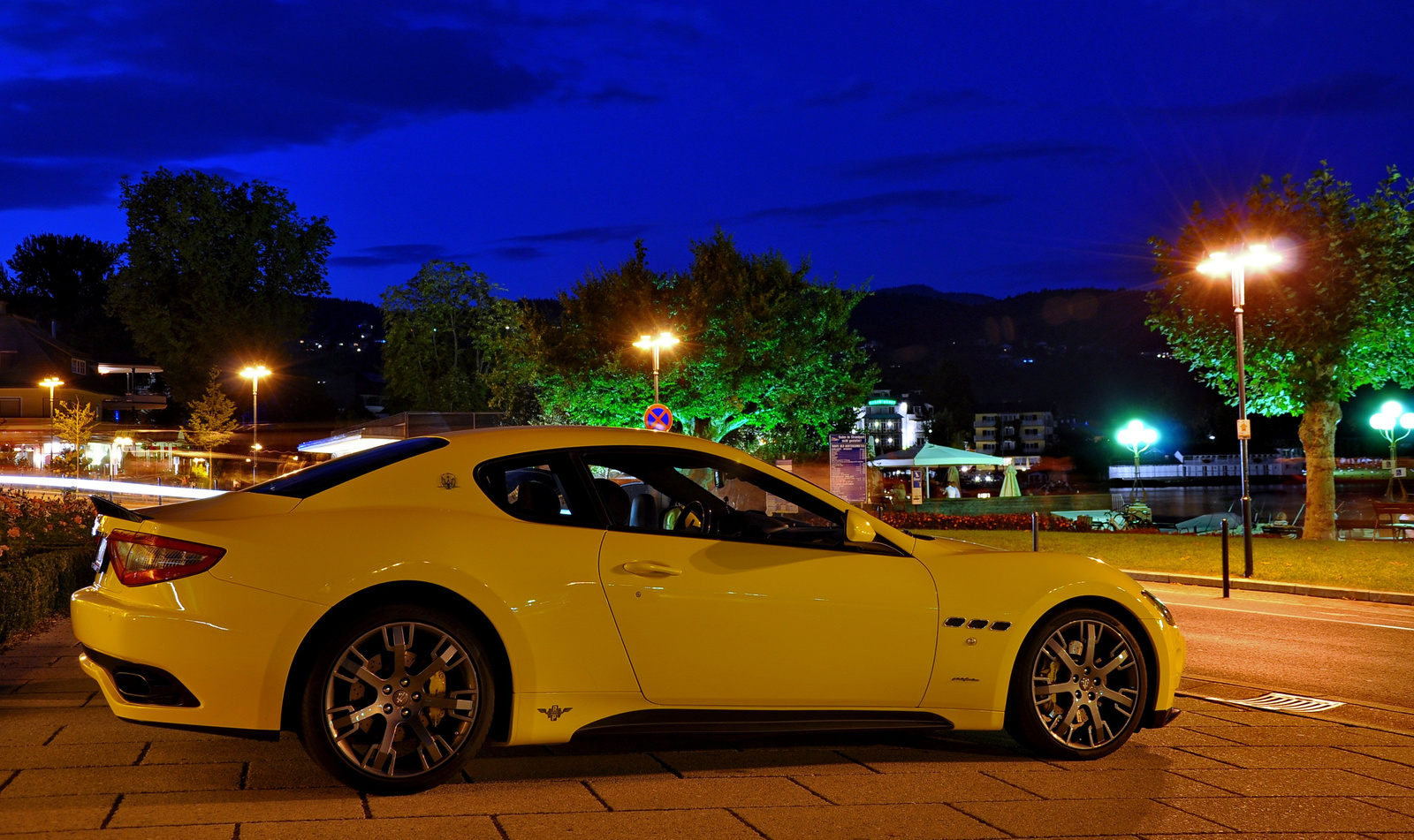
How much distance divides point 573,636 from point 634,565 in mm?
387

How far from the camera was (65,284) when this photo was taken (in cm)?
11288

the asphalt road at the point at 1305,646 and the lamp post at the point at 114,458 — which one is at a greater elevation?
the lamp post at the point at 114,458

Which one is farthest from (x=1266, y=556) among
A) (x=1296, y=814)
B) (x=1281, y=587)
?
(x=1296, y=814)

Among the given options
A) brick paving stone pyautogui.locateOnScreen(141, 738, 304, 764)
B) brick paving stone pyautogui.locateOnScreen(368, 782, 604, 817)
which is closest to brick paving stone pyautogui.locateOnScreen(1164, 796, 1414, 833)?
brick paving stone pyautogui.locateOnScreen(368, 782, 604, 817)

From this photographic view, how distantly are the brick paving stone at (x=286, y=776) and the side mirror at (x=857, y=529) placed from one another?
7.77 feet

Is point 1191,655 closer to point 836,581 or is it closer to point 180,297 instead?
point 836,581

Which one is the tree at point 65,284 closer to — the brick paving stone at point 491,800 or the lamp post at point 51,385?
the lamp post at point 51,385

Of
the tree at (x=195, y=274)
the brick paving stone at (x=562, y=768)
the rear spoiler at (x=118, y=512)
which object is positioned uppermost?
the tree at (x=195, y=274)

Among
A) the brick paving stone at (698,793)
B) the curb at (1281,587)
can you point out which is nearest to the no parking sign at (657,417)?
the curb at (1281,587)

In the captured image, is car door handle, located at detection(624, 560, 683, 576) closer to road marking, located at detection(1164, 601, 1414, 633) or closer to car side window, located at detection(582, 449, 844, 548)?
car side window, located at detection(582, 449, 844, 548)

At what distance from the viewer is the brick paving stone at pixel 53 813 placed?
4312 millimetres

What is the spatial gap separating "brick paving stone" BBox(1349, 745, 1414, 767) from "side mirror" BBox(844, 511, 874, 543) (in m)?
2.78

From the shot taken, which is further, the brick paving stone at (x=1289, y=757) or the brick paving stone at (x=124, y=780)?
the brick paving stone at (x=1289, y=757)

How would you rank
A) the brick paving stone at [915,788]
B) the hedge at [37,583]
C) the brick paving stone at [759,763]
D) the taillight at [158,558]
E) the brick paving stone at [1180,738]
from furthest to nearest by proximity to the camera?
1. the hedge at [37,583]
2. the brick paving stone at [1180,738]
3. the brick paving stone at [759,763]
4. the brick paving stone at [915,788]
5. the taillight at [158,558]
